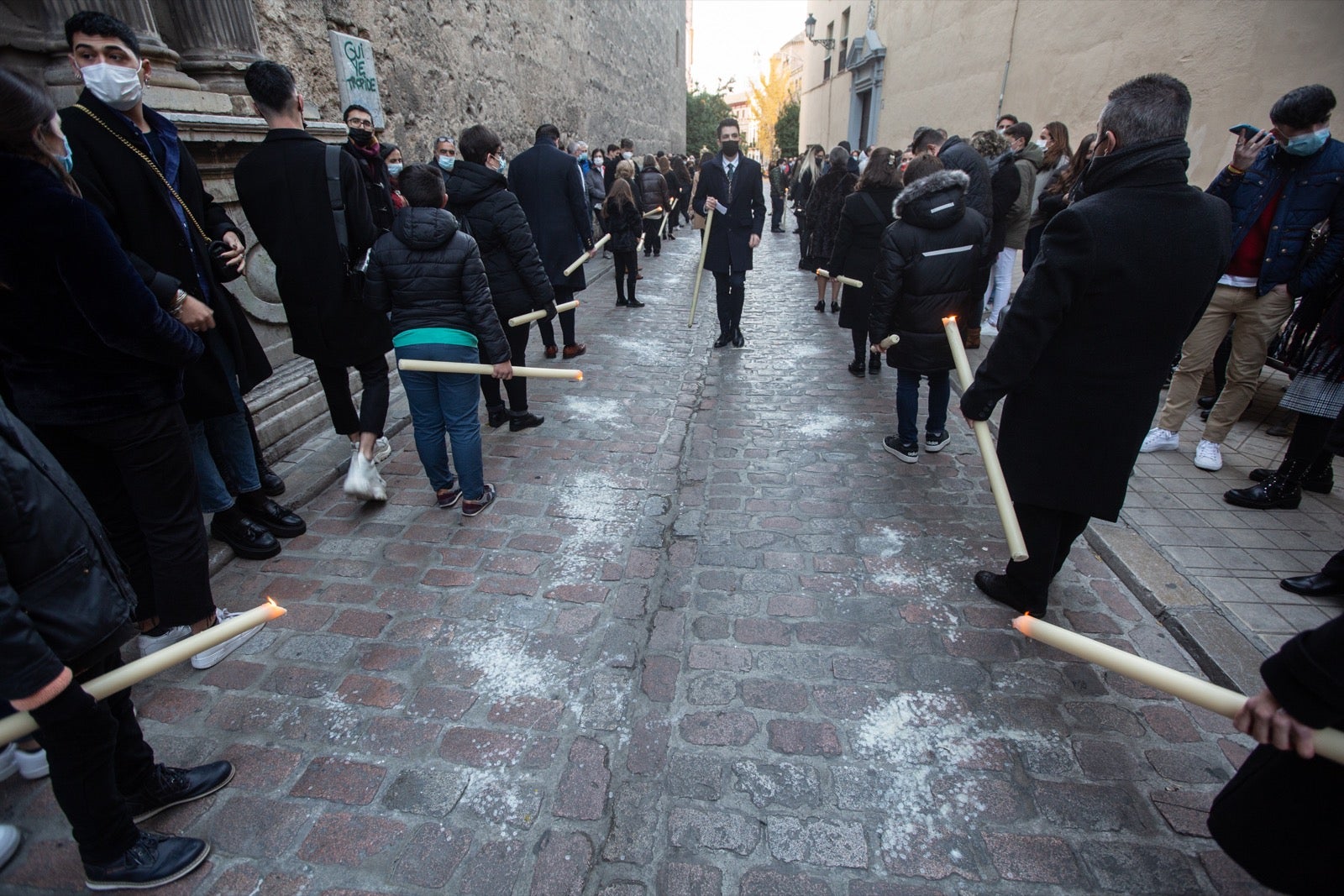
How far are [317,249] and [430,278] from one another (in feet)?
2.61

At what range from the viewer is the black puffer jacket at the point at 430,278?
3.56m

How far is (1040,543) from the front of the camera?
3002 millimetres

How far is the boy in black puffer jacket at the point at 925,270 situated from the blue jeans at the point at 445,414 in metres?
2.67

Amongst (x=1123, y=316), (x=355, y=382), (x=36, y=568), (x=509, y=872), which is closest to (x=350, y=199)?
(x=355, y=382)

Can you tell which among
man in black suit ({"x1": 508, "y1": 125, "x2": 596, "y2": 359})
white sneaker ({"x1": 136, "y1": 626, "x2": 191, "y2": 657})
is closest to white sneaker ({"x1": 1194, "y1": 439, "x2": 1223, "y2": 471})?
man in black suit ({"x1": 508, "y1": 125, "x2": 596, "y2": 359})

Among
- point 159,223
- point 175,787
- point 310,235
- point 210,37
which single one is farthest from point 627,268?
point 175,787

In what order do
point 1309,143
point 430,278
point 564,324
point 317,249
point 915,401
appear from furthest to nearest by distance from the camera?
point 564,324, point 915,401, point 317,249, point 1309,143, point 430,278

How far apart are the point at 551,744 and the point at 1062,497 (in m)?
2.29

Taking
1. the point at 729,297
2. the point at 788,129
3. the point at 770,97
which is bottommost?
the point at 729,297

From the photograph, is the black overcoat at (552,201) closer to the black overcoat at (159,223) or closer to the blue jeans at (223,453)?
the black overcoat at (159,223)

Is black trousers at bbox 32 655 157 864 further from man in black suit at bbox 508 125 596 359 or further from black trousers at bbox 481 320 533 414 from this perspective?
man in black suit at bbox 508 125 596 359

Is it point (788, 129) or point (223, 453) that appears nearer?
point (223, 453)

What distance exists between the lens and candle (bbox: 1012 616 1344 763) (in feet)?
4.40

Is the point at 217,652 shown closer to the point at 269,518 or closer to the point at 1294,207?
the point at 269,518
